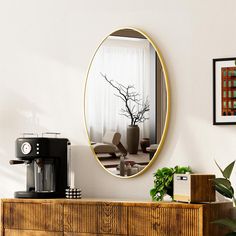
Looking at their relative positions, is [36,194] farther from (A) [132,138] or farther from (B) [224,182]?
(B) [224,182]

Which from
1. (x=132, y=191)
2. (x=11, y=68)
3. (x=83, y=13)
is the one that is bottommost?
(x=132, y=191)

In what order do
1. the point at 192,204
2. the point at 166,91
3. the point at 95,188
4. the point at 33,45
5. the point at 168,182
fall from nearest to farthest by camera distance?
the point at 192,204 → the point at 168,182 → the point at 166,91 → the point at 95,188 → the point at 33,45

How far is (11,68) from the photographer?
5.06 m

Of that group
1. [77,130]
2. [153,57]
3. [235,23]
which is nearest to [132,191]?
[77,130]

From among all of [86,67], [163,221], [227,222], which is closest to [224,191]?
[227,222]

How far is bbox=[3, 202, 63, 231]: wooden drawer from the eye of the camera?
4309 millimetres

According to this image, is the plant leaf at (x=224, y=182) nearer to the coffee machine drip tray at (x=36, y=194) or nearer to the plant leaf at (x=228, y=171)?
the plant leaf at (x=228, y=171)

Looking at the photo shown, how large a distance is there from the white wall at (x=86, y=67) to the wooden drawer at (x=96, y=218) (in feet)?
1.31

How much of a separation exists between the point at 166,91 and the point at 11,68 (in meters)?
1.35

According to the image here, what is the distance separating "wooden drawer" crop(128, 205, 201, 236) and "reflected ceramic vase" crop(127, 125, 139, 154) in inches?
21.5

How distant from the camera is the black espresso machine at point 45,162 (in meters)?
4.48

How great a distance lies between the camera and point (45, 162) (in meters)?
4.57

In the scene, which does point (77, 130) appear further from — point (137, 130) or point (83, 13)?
point (83, 13)

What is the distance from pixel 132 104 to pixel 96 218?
2.71ft
